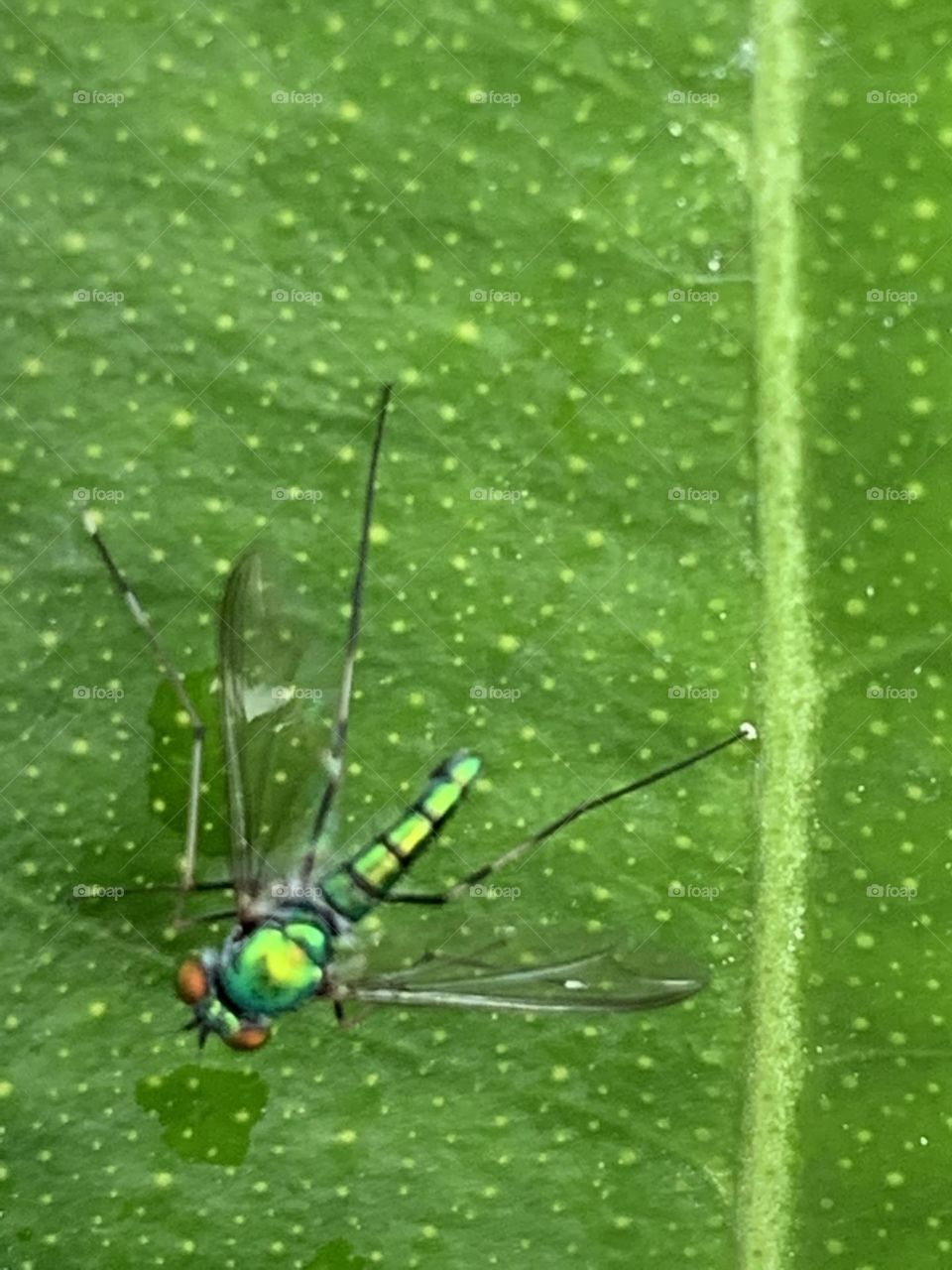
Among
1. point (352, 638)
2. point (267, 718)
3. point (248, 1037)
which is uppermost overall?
point (352, 638)

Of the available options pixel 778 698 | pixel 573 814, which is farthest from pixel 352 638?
pixel 778 698

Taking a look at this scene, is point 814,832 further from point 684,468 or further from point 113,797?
point 113,797

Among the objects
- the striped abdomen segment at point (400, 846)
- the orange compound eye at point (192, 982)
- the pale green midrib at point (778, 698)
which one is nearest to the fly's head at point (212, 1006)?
the orange compound eye at point (192, 982)

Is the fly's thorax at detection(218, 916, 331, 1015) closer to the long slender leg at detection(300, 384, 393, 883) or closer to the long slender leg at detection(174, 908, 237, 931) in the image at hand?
the long slender leg at detection(174, 908, 237, 931)

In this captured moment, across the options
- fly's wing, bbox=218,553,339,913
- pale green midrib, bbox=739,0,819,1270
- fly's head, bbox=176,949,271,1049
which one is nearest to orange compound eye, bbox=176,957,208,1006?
fly's head, bbox=176,949,271,1049

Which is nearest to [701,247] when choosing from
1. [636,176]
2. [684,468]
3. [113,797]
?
[636,176]

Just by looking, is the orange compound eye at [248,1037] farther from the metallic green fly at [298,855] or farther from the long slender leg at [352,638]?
the long slender leg at [352,638]

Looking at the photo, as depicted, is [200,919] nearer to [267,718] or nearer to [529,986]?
[267,718]
